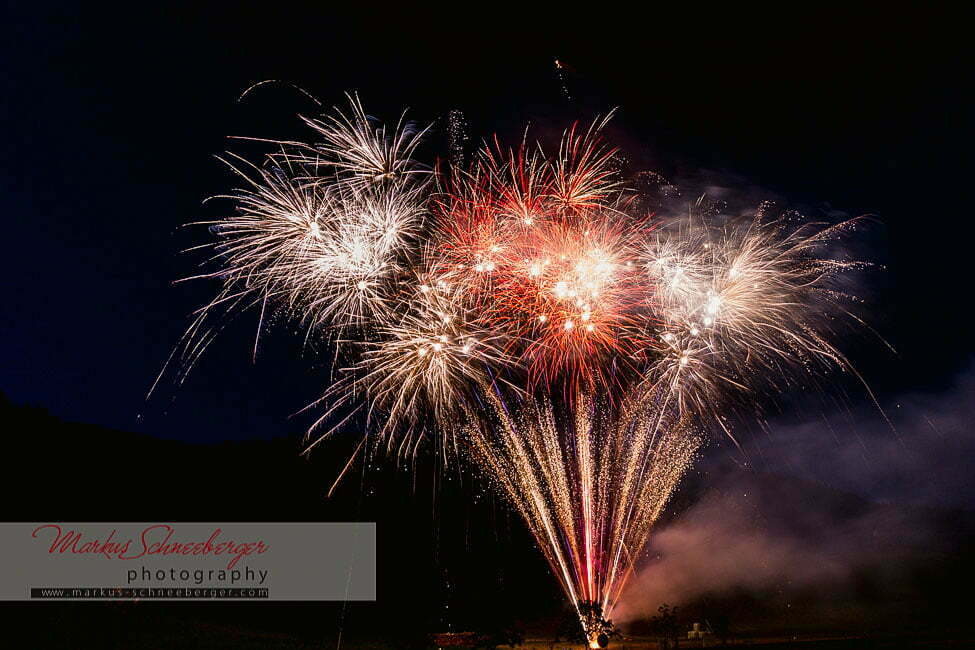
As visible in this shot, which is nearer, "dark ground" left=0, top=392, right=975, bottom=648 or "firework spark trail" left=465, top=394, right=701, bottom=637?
"firework spark trail" left=465, top=394, right=701, bottom=637

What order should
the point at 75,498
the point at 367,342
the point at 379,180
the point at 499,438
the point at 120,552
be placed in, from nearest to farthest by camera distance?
the point at 379,180 → the point at 367,342 → the point at 120,552 → the point at 499,438 → the point at 75,498

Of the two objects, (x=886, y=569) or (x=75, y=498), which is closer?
(x=75, y=498)

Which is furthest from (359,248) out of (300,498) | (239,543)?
(300,498)

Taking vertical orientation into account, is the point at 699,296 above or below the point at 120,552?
above

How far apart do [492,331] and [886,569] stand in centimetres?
4480

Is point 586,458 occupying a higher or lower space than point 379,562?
lower

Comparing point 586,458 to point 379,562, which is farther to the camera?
point 379,562

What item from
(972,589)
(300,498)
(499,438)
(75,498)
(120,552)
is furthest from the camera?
(972,589)

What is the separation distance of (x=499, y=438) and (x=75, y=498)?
1879cm

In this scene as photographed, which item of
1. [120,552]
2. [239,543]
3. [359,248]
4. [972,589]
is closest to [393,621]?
[239,543]

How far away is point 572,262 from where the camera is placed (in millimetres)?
13320

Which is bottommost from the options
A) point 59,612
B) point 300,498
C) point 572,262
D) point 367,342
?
point 59,612

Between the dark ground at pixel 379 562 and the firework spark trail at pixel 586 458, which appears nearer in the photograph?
the firework spark trail at pixel 586 458

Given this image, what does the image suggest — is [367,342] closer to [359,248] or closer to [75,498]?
[359,248]
